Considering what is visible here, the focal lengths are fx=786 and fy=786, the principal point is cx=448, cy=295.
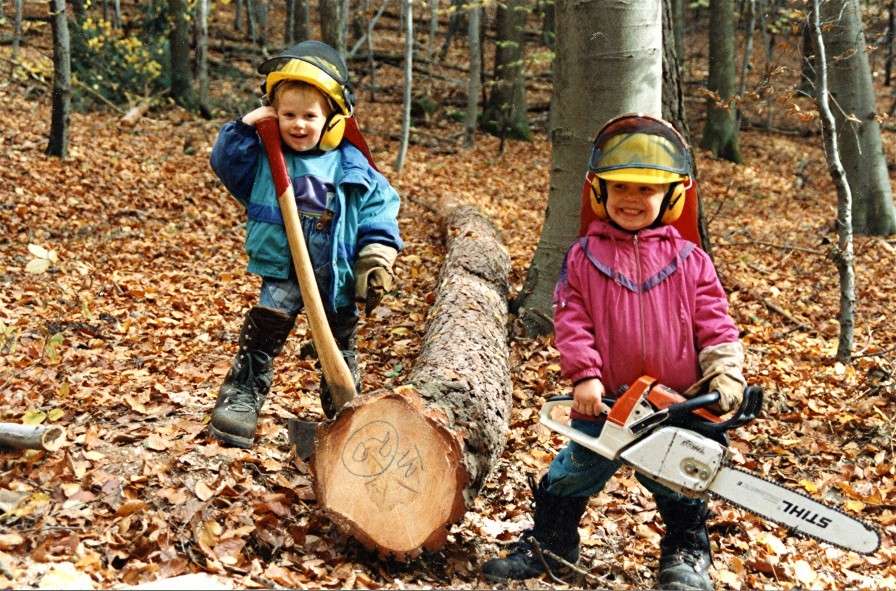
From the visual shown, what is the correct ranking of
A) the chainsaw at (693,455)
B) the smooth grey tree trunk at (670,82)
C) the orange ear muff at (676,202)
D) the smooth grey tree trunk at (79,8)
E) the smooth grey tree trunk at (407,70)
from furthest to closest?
1. the smooth grey tree trunk at (79,8)
2. the smooth grey tree trunk at (407,70)
3. the smooth grey tree trunk at (670,82)
4. the orange ear muff at (676,202)
5. the chainsaw at (693,455)

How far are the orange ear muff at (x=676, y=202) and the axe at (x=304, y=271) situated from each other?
153cm

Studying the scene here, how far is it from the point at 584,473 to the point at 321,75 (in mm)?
2010

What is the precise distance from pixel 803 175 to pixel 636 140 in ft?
45.6

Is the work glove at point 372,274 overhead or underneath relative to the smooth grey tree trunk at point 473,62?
underneath

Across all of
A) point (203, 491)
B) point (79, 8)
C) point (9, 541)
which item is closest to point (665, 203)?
point (203, 491)

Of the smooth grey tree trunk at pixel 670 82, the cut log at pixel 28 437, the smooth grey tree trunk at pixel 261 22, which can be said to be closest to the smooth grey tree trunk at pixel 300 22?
the smooth grey tree trunk at pixel 261 22

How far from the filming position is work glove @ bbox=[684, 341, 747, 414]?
108 inches

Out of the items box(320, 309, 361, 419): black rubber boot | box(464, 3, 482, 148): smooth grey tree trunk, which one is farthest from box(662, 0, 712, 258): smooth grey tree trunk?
box(464, 3, 482, 148): smooth grey tree trunk

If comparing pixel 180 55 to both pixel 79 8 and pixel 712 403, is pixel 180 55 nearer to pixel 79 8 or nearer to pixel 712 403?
pixel 79 8

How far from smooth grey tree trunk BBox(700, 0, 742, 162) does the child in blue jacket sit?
13.7 m

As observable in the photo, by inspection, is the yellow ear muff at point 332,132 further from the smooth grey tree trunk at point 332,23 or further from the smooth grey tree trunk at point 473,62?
the smooth grey tree trunk at point 473,62

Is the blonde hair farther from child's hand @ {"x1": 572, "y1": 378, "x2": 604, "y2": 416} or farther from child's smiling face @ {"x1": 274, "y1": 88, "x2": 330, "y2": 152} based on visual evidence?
child's hand @ {"x1": 572, "y1": 378, "x2": 604, "y2": 416}

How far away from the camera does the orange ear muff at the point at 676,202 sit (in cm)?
295

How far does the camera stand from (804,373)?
17.6ft
